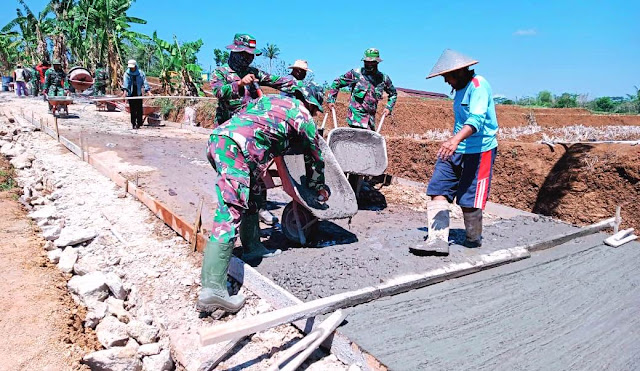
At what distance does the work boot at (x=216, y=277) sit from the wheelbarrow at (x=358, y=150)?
8.35ft

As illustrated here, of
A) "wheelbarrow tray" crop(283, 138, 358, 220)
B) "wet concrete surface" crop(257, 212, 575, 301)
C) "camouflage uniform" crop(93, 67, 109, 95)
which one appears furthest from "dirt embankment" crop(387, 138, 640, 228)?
"camouflage uniform" crop(93, 67, 109, 95)

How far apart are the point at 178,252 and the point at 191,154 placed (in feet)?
14.0

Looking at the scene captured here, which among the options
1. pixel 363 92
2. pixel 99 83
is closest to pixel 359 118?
pixel 363 92

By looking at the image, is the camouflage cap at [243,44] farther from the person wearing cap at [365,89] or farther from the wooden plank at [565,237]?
the wooden plank at [565,237]

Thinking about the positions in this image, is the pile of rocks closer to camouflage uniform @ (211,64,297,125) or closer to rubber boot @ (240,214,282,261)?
rubber boot @ (240,214,282,261)

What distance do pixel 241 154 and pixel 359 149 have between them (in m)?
2.70

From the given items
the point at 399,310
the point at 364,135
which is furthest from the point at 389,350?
the point at 364,135

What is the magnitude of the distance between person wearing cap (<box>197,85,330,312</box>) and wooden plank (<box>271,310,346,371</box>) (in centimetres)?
62

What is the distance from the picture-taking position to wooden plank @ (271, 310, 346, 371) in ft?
6.24

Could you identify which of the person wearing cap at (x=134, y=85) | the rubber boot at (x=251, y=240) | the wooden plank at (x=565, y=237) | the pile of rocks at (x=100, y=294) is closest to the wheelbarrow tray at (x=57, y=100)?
the person wearing cap at (x=134, y=85)

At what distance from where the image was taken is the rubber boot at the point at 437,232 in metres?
3.14

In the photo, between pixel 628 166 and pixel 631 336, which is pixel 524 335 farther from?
pixel 628 166

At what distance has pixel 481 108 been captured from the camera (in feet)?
9.78

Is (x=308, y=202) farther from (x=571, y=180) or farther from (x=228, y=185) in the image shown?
(x=571, y=180)
